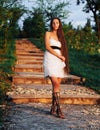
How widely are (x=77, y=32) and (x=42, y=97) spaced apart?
678 inches

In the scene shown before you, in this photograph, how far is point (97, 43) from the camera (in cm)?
2458

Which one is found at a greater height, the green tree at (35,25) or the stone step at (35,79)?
the green tree at (35,25)

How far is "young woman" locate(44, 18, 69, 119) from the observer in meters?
7.29

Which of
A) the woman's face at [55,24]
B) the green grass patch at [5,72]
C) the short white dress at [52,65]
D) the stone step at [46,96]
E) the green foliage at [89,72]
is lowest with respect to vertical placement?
the green foliage at [89,72]

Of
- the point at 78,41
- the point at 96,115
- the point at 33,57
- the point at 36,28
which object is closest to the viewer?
the point at 96,115

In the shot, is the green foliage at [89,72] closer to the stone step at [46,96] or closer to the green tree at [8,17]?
the stone step at [46,96]

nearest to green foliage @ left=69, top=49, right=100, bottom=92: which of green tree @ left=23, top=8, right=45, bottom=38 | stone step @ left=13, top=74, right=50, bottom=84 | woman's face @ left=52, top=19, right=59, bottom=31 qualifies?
stone step @ left=13, top=74, right=50, bottom=84

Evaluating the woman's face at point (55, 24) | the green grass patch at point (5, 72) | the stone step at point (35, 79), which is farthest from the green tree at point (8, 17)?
the woman's face at point (55, 24)

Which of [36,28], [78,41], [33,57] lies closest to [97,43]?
[78,41]

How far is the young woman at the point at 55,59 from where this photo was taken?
729 cm

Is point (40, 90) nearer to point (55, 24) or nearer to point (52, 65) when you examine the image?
point (52, 65)

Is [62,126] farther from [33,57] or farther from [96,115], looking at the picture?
[33,57]

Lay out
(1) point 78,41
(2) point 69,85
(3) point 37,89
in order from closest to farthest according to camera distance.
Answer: (3) point 37,89
(2) point 69,85
(1) point 78,41

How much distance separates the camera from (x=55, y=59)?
24.0 ft
